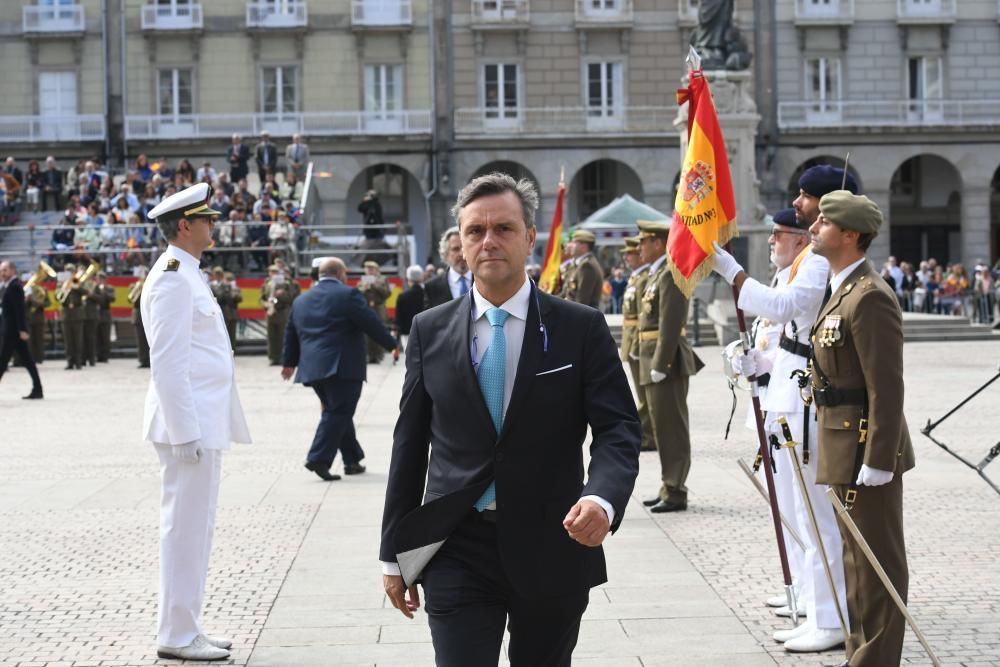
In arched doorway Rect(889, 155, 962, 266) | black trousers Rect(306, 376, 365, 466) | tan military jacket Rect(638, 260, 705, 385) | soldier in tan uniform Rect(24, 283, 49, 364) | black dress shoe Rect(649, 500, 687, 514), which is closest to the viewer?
black dress shoe Rect(649, 500, 687, 514)

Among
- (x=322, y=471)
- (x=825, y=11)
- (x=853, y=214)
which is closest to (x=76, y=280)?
(x=322, y=471)

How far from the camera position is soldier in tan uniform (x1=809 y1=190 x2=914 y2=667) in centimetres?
573

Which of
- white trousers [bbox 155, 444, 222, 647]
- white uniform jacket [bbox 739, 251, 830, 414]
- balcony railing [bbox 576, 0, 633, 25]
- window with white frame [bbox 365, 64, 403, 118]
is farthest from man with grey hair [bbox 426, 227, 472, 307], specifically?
balcony railing [bbox 576, 0, 633, 25]

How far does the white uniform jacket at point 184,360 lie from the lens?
6629 mm

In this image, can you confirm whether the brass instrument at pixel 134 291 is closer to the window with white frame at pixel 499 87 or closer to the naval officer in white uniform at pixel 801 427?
the window with white frame at pixel 499 87

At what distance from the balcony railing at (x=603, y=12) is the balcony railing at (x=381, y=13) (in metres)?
5.57

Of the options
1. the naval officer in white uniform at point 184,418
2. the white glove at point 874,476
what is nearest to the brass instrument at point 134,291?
the naval officer in white uniform at point 184,418

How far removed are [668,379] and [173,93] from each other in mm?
39186

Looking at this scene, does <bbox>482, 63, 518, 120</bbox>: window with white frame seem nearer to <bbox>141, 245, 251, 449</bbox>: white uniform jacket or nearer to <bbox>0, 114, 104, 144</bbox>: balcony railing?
<bbox>0, 114, 104, 144</bbox>: balcony railing

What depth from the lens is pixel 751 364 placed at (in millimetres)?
7332

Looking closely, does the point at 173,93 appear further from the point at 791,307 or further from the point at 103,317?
the point at 791,307

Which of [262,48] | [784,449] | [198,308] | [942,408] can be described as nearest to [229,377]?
[198,308]

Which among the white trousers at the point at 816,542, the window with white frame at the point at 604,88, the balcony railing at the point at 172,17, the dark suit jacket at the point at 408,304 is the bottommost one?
the white trousers at the point at 816,542

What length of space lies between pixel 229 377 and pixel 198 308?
37 cm
